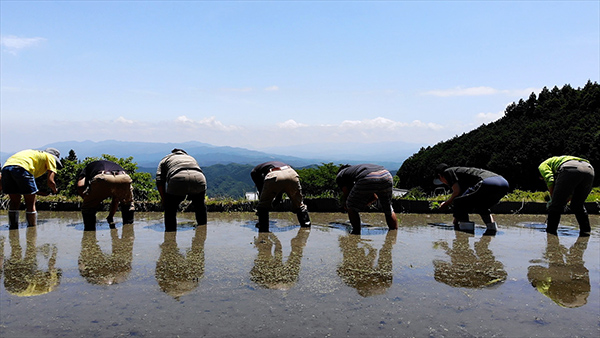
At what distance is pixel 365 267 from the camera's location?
5.12m

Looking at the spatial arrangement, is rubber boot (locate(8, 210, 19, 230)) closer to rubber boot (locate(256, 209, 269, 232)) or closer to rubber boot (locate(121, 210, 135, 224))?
rubber boot (locate(121, 210, 135, 224))

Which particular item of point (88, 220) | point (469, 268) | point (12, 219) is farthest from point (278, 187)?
point (12, 219)

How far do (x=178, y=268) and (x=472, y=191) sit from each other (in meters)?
5.24

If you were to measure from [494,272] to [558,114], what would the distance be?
69.7ft

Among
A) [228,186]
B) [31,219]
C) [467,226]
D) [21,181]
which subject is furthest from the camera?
[228,186]

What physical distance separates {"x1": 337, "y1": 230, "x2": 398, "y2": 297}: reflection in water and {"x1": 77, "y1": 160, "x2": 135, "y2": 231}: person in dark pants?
3.92 m

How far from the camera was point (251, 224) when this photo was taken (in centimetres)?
885

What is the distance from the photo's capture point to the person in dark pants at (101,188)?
7762 mm

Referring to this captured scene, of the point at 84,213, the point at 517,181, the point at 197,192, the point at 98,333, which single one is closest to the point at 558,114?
the point at 517,181

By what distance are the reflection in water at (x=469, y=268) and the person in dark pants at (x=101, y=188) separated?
17.4 ft

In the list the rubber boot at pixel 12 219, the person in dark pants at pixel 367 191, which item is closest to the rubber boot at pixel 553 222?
the person in dark pants at pixel 367 191

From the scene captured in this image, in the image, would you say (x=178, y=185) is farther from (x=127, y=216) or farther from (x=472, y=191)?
(x=472, y=191)

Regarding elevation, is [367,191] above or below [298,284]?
above

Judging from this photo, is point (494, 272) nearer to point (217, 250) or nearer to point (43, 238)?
point (217, 250)
